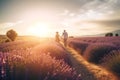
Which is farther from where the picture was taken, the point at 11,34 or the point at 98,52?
the point at 11,34

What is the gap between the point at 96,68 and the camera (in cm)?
1074

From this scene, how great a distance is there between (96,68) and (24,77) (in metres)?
7.28

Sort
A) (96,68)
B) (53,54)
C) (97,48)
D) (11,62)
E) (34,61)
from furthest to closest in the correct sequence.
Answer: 1. (97,48)
2. (96,68)
3. (53,54)
4. (34,61)
5. (11,62)

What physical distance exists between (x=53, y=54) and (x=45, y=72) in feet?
16.4

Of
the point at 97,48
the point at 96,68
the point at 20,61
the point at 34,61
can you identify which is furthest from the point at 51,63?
the point at 97,48

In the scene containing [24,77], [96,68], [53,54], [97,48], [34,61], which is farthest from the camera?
[97,48]

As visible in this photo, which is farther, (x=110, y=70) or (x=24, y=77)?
(x=110, y=70)

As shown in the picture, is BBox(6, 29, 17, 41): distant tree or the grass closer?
the grass

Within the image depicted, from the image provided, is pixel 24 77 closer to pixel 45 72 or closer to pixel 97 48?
pixel 45 72

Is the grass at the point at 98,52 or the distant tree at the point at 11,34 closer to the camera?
the grass at the point at 98,52

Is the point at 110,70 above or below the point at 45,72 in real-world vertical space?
below

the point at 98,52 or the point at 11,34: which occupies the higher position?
the point at 11,34

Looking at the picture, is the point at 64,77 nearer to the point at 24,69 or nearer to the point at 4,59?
the point at 24,69

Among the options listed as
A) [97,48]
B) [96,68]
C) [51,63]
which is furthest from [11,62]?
[97,48]
